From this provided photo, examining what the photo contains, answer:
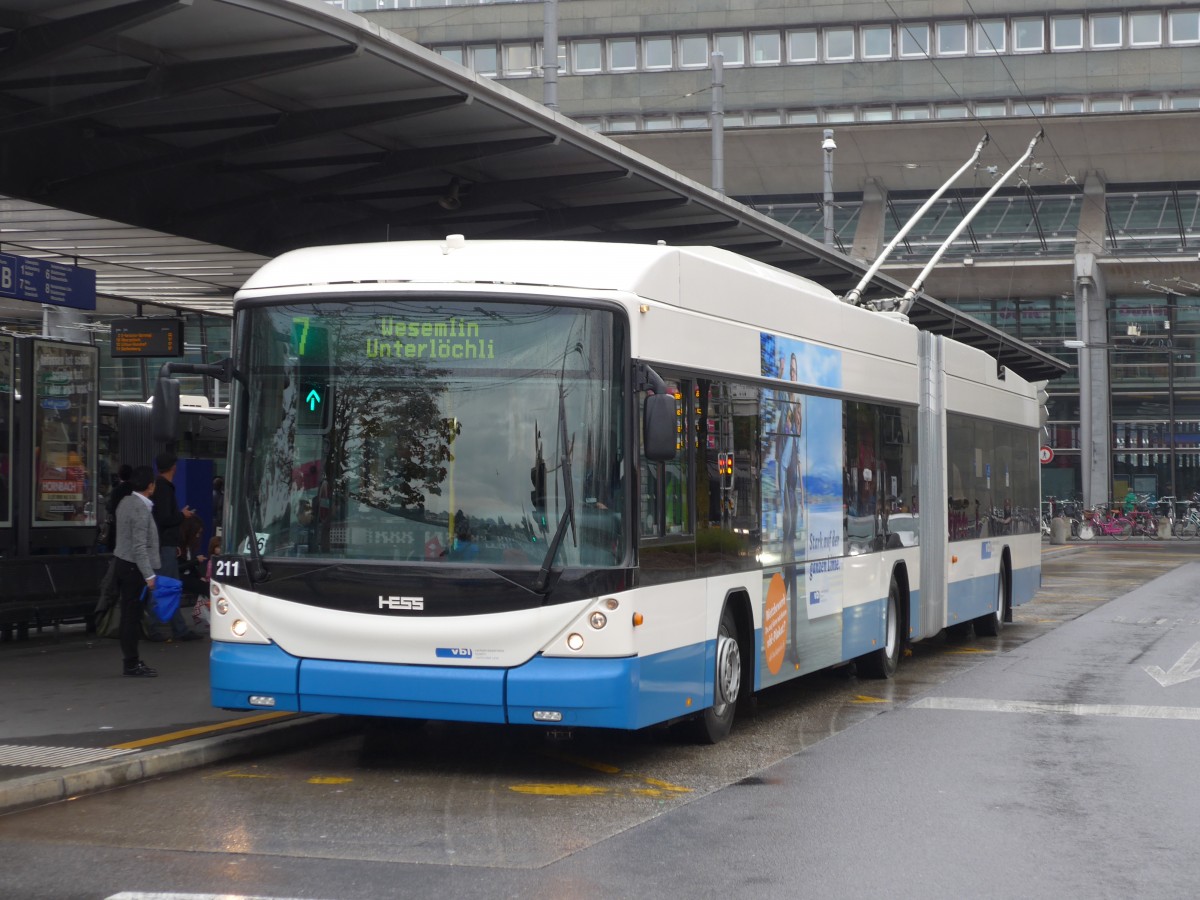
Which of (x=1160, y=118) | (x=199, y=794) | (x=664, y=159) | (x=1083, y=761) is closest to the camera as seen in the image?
(x=199, y=794)

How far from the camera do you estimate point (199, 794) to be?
832 centimetres

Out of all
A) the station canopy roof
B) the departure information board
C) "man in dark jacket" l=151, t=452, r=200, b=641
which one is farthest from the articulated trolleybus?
the departure information board

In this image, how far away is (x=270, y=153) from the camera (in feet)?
46.8

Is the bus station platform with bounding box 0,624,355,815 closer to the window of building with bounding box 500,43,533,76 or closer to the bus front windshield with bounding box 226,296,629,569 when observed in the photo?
the bus front windshield with bounding box 226,296,629,569

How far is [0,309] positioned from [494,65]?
3432 cm

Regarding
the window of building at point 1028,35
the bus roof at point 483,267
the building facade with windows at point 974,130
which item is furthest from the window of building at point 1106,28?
the bus roof at point 483,267

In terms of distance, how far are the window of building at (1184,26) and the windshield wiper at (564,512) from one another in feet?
146

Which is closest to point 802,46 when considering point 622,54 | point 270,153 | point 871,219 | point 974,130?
point 622,54

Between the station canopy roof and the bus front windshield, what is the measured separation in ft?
9.05

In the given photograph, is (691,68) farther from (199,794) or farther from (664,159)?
(199,794)

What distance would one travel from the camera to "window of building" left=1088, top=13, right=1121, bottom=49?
1903 inches

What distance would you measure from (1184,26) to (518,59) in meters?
20.1

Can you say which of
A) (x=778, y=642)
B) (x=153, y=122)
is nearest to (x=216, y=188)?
(x=153, y=122)

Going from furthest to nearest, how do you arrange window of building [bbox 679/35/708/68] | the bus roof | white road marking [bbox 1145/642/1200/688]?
window of building [bbox 679/35/708/68]
white road marking [bbox 1145/642/1200/688]
the bus roof
